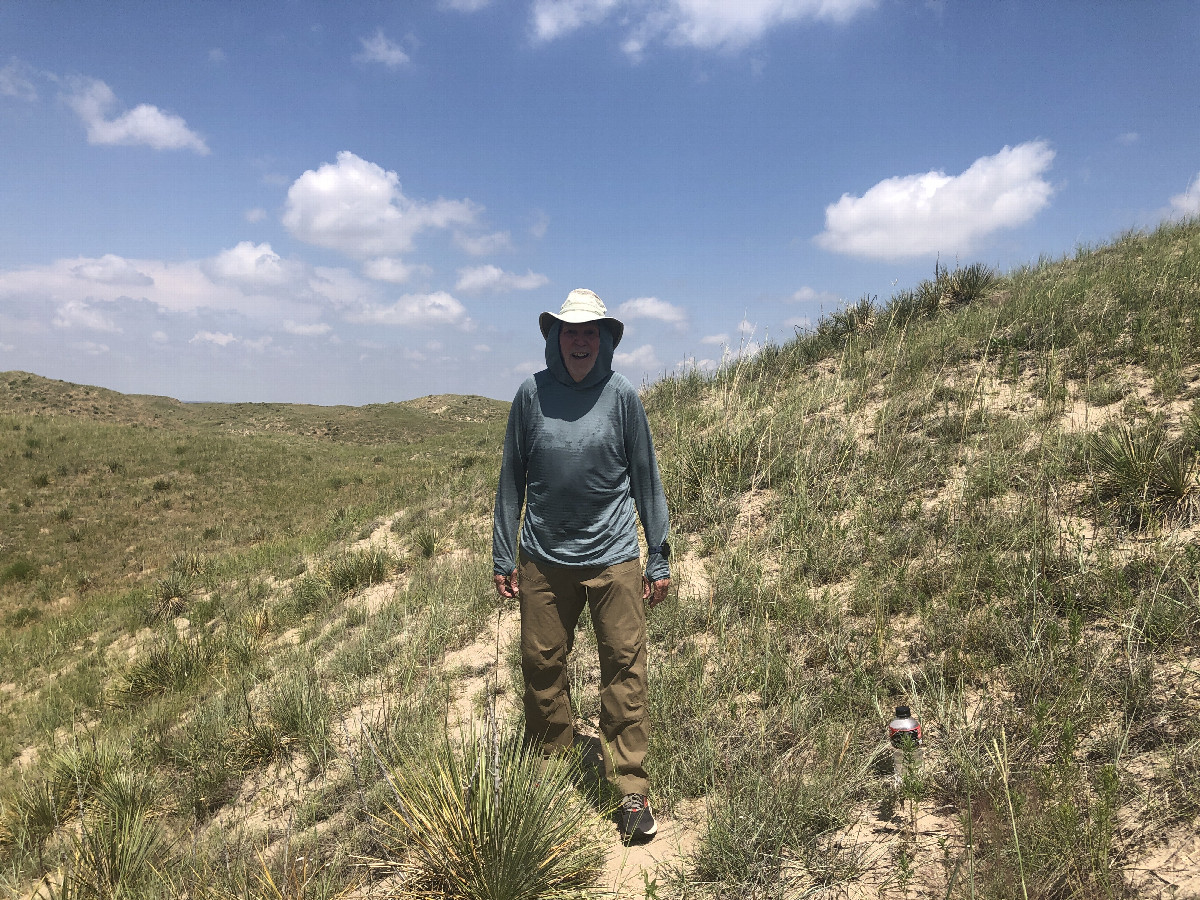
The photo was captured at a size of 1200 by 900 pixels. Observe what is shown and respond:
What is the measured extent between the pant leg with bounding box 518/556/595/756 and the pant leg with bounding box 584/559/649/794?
15cm

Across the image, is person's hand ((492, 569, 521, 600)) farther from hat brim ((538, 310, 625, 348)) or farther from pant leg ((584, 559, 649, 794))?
hat brim ((538, 310, 625, 348))

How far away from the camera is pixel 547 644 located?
9.50ft

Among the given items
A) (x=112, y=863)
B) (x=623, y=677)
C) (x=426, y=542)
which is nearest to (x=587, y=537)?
(x=623, y=677)

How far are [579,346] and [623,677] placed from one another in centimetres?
168

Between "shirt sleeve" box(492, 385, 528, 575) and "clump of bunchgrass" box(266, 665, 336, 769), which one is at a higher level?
"shirt sleeve" box(492, 385, 528, 575)

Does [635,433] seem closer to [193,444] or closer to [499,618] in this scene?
[499,618]

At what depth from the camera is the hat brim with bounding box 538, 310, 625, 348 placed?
107 inches

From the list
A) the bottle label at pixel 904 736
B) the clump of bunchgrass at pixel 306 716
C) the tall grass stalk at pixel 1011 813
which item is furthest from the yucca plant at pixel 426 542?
the tall grass stalk at pixel 1011 813

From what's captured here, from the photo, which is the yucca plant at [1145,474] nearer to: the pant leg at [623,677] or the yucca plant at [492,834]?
the pant leg at [623,677]

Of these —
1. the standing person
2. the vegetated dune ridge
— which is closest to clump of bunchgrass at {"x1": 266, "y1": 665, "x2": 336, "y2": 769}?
the vegetated dune ridge

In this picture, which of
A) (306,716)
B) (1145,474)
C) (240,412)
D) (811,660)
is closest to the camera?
(811,660)

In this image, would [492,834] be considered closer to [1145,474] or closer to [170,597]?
[1145,474]

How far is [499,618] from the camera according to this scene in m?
5.41

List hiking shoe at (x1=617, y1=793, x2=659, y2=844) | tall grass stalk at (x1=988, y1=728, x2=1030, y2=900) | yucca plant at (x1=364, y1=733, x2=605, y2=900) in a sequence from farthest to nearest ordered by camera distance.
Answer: hiking shoe at (x1=617, y1=793, x2=659, y2=844) → yucca plant at (x1=364, y1=733, x2=605, y2=900) → tall grass stalk at (x1=988, y1=728, x2=1030, y2=900)
